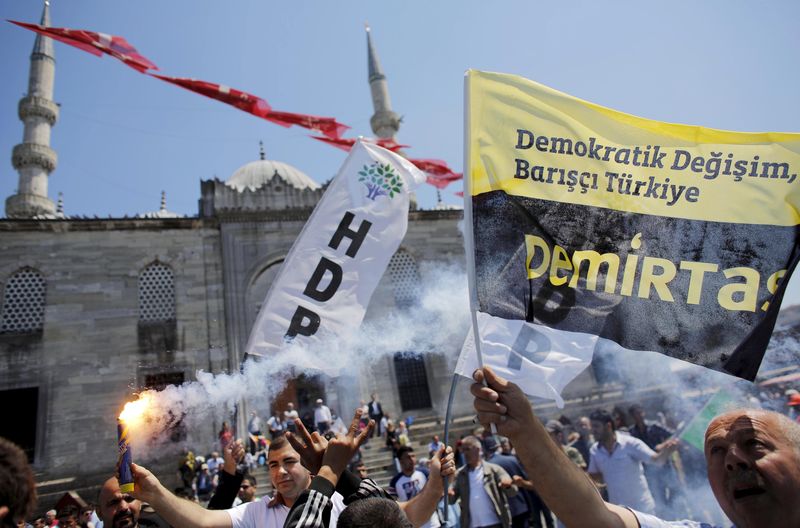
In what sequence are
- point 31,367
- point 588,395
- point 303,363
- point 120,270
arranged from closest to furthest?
point 303,363 → point 31,367 → point 120,270 → point 588,395

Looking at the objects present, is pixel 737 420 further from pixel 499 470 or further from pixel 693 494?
pixel 693 494

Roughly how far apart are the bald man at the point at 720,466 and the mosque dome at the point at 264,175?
70.4 ft

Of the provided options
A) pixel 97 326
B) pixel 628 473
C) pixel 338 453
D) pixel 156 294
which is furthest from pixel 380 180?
pixel 97 326

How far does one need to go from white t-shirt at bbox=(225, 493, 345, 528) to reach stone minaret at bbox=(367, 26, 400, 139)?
2182 centimetres

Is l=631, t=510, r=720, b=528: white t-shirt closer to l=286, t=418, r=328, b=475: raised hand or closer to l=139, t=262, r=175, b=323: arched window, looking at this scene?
l=286, t=418, r=328, b=475: raised hand

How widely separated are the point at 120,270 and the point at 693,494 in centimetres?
1753

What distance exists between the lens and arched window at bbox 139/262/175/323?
1723 centimetres

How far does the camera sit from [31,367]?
50.9 ft

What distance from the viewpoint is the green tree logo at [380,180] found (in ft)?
18.1

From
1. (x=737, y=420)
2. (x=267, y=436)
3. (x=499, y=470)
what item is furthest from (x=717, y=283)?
(x=267, y=436)

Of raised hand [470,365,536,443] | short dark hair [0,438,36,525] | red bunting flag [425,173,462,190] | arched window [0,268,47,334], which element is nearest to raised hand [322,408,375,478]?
raised hand [470,365,536,443]

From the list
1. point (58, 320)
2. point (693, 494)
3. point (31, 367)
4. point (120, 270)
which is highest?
point (120, 270)

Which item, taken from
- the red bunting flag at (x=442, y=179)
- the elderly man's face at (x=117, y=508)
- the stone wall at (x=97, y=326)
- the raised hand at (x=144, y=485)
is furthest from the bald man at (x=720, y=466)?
the stone wall at (x=97, y=326)

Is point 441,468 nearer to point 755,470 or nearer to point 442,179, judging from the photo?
point 755,470
